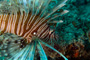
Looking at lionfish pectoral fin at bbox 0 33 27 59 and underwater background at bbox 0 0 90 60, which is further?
underwater background at bbox 0 0 90 60

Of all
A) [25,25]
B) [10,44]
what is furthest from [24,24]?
[10,44]

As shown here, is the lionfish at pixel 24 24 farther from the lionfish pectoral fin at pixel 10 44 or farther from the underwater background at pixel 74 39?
the underwater background at pixel 74 39

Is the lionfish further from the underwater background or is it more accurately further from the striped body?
the underwater background

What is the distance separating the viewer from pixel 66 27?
3.41 meters

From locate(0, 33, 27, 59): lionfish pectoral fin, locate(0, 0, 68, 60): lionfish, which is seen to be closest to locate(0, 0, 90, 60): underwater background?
locate(0, 0, 68, 60): lionfish

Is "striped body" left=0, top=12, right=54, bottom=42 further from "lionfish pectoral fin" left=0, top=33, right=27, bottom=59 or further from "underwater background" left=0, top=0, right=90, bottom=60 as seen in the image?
"underwater background" left=0, top=0, right=90, bottom=60

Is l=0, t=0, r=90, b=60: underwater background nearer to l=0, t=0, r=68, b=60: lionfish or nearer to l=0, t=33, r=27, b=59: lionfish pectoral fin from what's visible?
l=0, t=0, r=68, b=60: lionfish

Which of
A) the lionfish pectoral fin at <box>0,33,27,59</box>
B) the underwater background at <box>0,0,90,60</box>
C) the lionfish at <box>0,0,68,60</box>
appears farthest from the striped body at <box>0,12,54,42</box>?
the underwater background at <box>0,0,90,60</box>

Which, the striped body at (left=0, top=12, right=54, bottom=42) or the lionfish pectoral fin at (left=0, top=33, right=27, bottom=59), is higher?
the striped body at (left=0, top=12, right=54, bottom=42)

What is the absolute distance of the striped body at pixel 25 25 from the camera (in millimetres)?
2758

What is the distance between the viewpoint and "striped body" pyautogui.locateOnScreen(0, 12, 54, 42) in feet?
9.05

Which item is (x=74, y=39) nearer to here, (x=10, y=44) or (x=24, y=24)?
(x=24, y=24)

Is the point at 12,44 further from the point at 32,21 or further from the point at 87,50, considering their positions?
the point at 87,50

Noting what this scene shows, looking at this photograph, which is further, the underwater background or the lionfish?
the underwater background
